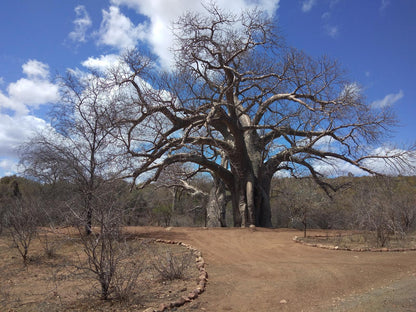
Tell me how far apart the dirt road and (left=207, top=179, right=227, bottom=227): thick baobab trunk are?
7117 millimetres

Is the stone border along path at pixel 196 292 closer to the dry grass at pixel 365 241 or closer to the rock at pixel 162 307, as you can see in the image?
the rock at pixel 162 307

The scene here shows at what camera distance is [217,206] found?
16.0 m

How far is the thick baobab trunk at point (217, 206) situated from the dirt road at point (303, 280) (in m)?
7.12

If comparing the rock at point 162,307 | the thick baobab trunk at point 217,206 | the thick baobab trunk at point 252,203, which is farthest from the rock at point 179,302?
the thick baobab trunk at point 217,206

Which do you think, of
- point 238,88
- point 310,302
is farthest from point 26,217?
point 238,88

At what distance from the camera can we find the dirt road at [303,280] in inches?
171

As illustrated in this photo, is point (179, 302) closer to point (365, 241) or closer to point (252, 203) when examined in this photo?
point (365, 241)

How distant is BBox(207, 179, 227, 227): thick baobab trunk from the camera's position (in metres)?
15.8

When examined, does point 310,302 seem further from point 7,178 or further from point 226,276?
point 7,178

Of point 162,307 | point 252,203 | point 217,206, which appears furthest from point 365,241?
point 217,206

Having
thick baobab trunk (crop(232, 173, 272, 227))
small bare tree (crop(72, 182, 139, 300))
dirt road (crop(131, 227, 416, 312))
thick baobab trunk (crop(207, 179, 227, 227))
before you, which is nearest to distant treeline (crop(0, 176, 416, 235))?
small bare tree (crop(72, 182, 139, 300))

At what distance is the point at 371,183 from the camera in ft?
43.2

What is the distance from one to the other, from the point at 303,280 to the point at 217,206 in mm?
10598

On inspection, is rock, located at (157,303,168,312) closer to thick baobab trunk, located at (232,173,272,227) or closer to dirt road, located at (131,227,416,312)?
dirt road, located at (131,227,416,312)
